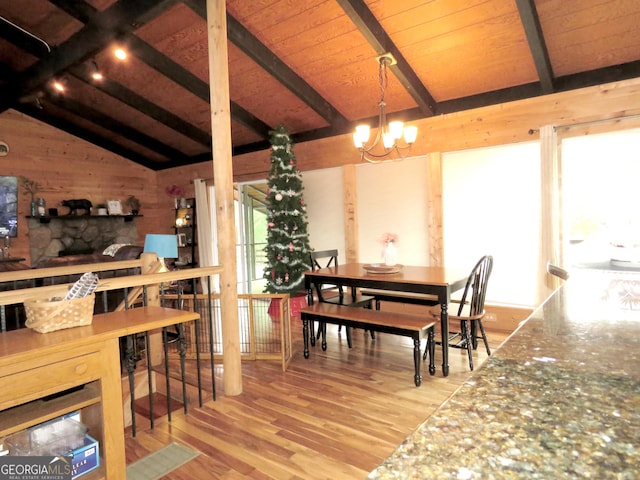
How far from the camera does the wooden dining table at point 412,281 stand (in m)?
3.18

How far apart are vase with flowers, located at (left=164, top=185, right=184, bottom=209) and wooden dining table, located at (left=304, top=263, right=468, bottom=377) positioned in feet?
16.4

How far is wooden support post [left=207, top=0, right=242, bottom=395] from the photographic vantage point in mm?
3010

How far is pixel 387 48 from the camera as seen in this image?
3799mm

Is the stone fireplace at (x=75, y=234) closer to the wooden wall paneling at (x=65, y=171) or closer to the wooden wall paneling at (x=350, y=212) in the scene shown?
the wooden wall paneling at (x=65, y=171)

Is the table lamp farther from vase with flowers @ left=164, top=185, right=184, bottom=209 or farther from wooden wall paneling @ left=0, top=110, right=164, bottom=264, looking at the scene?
vase with flowers @ left=164, top=185, right=184, bottom=209

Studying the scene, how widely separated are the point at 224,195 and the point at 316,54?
2199 millimetres

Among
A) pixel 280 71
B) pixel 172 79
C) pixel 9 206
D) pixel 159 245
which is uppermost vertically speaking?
pixel 172 79

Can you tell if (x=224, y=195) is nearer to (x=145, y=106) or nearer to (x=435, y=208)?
(x=435, y=208)

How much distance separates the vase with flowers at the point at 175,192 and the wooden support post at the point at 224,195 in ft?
17.5

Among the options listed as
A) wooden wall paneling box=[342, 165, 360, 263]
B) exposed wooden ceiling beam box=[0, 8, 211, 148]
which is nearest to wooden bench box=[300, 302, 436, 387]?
wooden wall paneling box=[342, 165, 360, 263]

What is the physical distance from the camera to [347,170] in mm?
5516

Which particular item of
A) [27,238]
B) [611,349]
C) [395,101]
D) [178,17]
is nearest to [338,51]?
[395,101]

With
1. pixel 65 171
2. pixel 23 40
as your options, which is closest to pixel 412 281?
pixel 23 40

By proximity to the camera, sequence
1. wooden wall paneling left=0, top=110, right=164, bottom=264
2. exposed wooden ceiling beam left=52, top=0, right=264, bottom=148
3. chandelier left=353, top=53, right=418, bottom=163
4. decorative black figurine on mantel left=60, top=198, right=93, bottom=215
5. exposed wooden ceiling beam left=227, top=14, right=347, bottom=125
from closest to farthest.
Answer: chandelier left=353, top=53, right=418, bottom=163 → exposed wooden ceiling beam left=227, top=14, right=347, bottom=125 → exposed wooden ceiling beam left=52, top=0, right=264, bottom=148 → wooden wall paneling left=0, top=110, right=164, bottom=264 → decorative black figurine on mantel left=60, top=198, right=93, bottom=215
